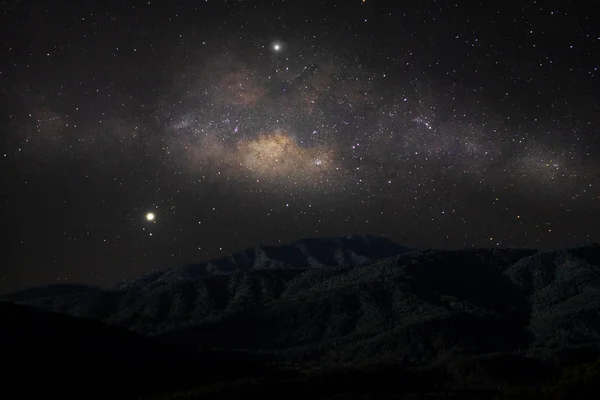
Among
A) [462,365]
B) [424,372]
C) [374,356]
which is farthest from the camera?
[374,356]

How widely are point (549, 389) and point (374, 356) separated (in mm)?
127618

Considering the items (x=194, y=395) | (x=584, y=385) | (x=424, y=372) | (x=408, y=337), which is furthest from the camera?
(x=408, y=337)

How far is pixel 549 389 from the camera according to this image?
5153 centimetres

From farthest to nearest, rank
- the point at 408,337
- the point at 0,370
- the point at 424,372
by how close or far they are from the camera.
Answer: the point at 408,337, the point at 424,372, the point at 0,370

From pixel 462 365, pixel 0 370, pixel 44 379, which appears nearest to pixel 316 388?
pixel 44 379

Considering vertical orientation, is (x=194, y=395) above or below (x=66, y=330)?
below

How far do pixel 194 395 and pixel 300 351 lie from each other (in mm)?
116080

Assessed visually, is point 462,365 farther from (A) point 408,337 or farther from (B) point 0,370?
(B) point 0,370

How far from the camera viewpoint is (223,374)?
105812mm

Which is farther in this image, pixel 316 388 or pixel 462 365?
pixel 462 365

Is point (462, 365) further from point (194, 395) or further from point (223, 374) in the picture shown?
point (194, 395)

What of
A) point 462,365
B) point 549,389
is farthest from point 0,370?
point 462,365

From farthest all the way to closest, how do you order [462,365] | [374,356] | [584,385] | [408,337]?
1. [408,337]
2. [374,356]
3. [462,365]
4. [584,385]

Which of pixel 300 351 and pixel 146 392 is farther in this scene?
pixel 300 351
